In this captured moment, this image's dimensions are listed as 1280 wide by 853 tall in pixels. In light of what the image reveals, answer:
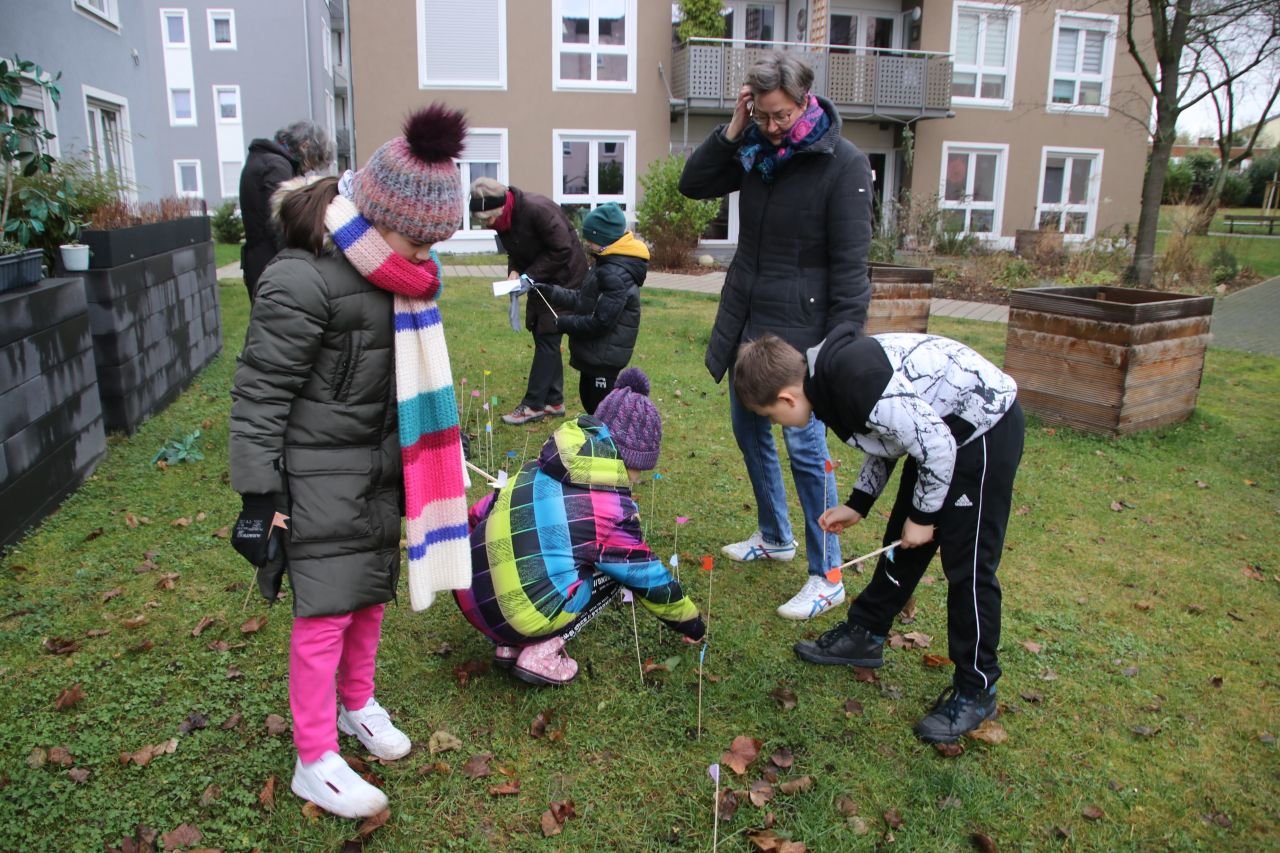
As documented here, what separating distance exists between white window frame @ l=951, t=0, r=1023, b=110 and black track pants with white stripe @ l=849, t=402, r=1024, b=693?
77.3 ft

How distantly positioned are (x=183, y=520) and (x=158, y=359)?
8.62 feet

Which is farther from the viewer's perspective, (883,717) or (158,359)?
(158,359)

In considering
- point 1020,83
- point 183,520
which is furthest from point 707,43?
point 183,520

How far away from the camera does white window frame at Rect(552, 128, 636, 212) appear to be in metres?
21.8

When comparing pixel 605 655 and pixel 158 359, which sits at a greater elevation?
pixel 158 359

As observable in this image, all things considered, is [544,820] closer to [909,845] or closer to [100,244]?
[909,845]

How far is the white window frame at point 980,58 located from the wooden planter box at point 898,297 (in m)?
16.8

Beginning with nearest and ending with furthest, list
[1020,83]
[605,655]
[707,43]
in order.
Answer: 1. [605,655]
2. [707,43]
3. [1020,83]

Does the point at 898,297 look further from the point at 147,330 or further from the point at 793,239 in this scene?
the point at 147,330

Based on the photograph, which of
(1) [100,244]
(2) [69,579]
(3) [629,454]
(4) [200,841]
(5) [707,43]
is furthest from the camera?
(5) [707,43]

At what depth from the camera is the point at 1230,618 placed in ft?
13.7

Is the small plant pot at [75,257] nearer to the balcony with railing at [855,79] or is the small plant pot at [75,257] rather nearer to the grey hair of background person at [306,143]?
the grey hair of background person at [306,143]

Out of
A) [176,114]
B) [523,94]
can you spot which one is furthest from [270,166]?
[176,114]

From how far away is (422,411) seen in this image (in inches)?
107
